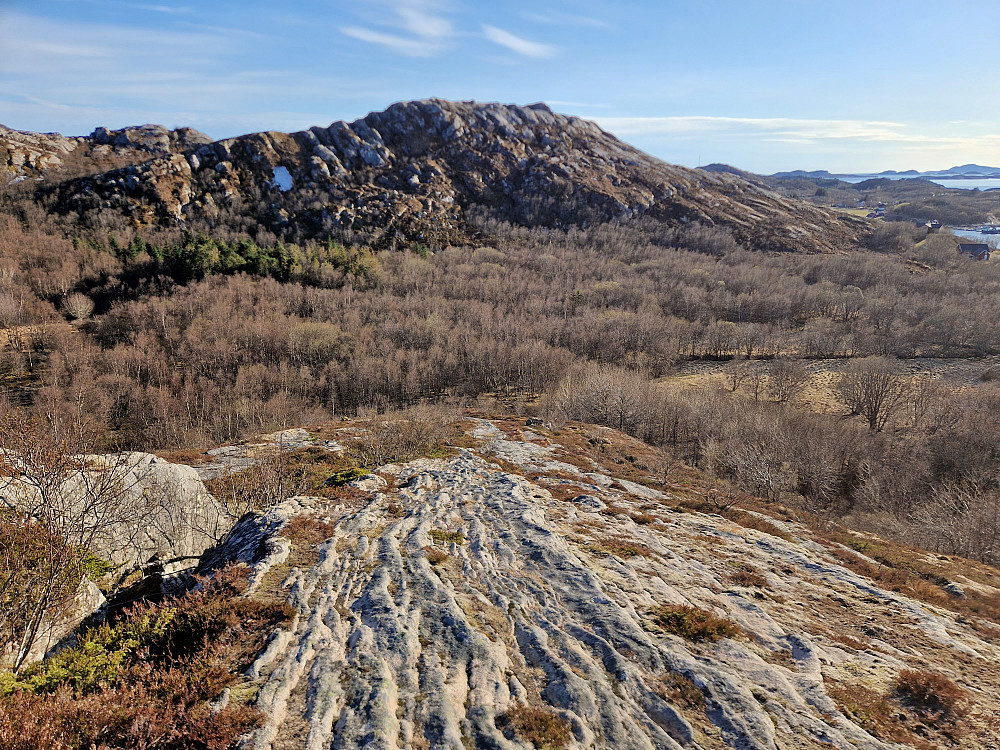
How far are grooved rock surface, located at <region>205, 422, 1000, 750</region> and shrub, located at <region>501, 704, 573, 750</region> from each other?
0.16 m

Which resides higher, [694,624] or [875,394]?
[694,624]

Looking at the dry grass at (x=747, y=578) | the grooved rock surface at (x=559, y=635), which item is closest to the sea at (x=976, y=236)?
the dry grass at (x=747, y=578)

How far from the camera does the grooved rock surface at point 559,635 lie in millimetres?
7316

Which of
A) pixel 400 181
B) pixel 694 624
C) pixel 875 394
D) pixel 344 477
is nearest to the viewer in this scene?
pixel 694 624

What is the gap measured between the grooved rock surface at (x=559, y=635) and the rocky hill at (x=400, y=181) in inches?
4792

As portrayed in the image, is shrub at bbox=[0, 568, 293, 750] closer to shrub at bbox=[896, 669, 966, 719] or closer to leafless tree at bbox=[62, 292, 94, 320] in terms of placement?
shrub at bbox=[896, 669, 966, 719]

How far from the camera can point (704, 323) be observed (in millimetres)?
82438

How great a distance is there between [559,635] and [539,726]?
2621 millimetres

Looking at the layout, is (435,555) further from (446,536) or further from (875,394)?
(875,394)

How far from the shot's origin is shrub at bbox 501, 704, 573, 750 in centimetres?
688

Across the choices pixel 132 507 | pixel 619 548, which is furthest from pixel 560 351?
pixel 132 507

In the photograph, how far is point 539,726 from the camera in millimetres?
7102

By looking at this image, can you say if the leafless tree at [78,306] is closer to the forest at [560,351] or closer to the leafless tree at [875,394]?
the forest at [560,351]

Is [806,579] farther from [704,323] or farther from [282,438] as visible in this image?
[704,323]
